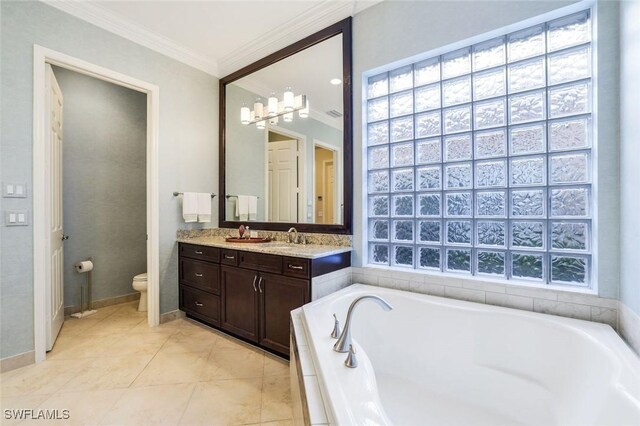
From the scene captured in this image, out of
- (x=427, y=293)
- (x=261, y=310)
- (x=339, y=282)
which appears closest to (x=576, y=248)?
(x=427, y=293)

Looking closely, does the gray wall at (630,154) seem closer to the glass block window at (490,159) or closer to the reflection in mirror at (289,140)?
the glass block window at (490,159)

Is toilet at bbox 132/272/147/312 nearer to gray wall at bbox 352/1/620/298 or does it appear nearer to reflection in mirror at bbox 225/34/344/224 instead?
reflection in mirror at bbox 225/34/344/224

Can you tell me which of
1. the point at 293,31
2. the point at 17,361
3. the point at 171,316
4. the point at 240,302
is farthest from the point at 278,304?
the point at 293,31

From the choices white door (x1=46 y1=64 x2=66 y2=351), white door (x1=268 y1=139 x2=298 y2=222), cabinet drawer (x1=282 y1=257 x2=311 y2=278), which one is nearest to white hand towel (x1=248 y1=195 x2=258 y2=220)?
white door (x1=268 y1=139 x2=298 y2=222)

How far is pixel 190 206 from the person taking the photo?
2.96 metres

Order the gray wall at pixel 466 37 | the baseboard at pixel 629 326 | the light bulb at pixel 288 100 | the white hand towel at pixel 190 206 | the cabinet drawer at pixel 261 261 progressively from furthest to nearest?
the white hand towel at pixel 190 206 → the light bulb at pixel 288 100 → the cabinet drawer at pixel 261 261 → the gray wall at pixel 466 37 → the baseboard at pixel 629 326

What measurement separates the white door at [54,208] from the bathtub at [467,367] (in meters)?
2.13

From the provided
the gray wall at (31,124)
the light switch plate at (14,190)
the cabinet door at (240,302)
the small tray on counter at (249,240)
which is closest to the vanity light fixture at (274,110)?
the gray wall at (31,124)

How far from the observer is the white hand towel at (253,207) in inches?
119

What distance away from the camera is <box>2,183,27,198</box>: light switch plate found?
1.89 m

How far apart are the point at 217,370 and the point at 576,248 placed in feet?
7.71

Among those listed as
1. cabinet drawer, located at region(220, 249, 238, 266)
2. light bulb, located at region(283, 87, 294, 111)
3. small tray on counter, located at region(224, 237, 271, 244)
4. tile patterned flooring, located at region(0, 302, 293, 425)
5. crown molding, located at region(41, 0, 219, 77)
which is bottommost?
tile patterned flooring, located at region(0, 302, 293, 425)

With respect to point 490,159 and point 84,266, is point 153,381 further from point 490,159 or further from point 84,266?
point 490,159

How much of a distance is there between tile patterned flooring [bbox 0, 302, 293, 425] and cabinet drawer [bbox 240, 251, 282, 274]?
669mm
